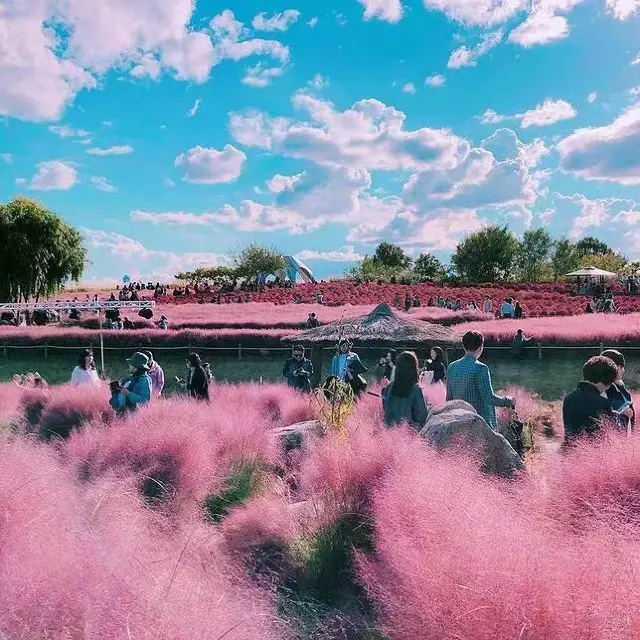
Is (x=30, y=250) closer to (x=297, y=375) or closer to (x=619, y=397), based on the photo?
(x=297, y=375)

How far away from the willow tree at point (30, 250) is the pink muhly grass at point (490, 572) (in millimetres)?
39489

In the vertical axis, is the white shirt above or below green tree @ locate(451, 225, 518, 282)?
below

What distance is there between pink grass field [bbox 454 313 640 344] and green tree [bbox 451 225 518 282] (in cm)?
4350

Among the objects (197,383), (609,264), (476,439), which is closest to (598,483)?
Answer: (476,439)

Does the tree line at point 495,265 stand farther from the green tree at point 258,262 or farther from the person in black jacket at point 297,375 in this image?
the person in black jacket at point 297,375

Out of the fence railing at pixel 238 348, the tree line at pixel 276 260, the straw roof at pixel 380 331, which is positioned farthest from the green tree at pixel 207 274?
the straw roof at pixel 380 331

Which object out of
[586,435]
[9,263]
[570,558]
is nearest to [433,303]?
[9,263]

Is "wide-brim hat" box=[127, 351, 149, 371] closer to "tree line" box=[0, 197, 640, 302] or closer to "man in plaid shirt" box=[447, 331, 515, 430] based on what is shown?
"man in plaid shirt" box=[447, 331, 515, 430]

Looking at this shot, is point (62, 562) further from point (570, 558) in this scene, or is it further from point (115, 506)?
point (570, 558)

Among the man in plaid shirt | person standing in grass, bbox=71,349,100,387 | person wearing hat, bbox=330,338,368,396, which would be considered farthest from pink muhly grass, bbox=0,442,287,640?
person standing in grass, bbox=71,349,100,387

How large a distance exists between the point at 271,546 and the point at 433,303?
33590 millimetres

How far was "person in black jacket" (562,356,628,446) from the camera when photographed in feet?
18.5

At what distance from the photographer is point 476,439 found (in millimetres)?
5750

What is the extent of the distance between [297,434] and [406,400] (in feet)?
7.41
